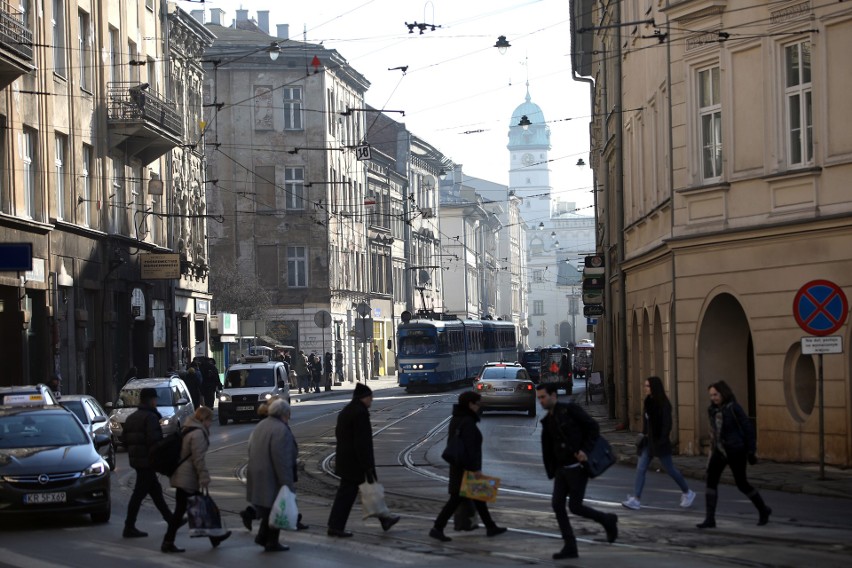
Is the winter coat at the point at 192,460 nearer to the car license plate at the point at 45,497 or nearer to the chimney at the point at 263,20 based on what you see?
the car license plate at the point at 45,497

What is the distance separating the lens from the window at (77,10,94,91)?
41237 mm

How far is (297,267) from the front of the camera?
75625 millimetres

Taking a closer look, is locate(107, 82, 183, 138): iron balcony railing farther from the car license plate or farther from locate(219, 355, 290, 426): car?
the car license plate

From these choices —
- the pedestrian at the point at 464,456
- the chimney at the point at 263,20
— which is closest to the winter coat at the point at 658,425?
the pedestrian at the point at 464,456

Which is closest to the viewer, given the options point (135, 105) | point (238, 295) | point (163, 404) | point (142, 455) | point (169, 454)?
point (169, 454)

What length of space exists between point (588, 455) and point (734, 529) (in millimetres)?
2668

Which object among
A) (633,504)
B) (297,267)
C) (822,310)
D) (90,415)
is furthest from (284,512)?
(297,267)

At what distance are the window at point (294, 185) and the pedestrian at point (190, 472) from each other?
62.1 metres

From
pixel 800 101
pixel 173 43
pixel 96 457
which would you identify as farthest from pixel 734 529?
pixel 173 43

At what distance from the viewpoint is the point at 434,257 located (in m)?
109

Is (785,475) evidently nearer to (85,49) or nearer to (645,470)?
(645,470)

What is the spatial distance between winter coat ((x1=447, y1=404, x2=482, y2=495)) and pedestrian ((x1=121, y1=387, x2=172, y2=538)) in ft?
10.5

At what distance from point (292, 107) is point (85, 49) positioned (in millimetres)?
34624

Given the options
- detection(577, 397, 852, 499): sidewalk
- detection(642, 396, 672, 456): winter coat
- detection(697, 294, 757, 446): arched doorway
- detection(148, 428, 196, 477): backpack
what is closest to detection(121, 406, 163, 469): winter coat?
detection(148, 428, 196, 477): backpack
